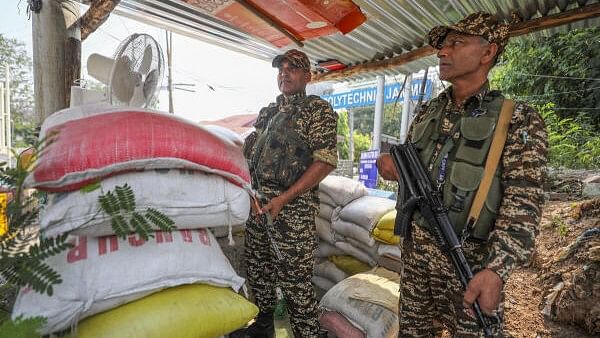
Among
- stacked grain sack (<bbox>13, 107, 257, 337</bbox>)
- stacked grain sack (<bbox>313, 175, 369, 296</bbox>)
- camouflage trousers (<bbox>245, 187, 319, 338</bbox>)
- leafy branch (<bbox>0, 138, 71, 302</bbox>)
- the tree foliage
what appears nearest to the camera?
leafy branch (<bbox>0, 138, 71, 302</bbox>)

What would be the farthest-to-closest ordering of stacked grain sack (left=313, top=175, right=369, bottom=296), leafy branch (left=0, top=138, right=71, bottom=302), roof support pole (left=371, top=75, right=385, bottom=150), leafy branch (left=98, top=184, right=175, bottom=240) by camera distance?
1. roof support pole (left=371, top=75, right=385, bottom=150)
2. stacked grain sack (left=313, top=175, right=369, bottom=296)
3. leafy branch (left=98, top=184, right=175, bottom=240)
4. leafy branch (left=0, top=138, right=71, bottom=302)

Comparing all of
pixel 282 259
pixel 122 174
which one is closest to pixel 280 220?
pixel 282 259

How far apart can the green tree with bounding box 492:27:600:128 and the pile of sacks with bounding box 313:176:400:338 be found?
842cm

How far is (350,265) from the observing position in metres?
3.35

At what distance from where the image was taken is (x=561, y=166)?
859 cm

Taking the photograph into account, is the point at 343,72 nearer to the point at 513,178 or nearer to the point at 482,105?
the point at 482,105

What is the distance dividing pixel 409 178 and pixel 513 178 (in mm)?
439

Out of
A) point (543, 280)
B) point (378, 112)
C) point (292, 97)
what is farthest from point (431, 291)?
point (378, 112)

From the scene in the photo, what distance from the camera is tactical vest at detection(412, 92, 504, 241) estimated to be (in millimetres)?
1512

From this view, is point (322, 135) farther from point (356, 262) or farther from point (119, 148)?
point (356, 262)

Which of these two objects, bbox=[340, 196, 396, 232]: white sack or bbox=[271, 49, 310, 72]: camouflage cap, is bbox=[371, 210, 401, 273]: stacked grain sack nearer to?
bbox=[340, 196, 396, 232]: white sack

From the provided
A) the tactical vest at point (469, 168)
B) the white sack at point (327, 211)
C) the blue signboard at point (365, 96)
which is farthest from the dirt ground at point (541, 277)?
the blue signboard at point (365, 96)

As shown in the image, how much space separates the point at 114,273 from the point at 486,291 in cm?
134

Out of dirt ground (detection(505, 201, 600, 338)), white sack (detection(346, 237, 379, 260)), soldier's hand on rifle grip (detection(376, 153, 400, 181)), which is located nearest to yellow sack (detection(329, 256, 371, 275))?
white sack (detection(346, 237, 379, 260))
